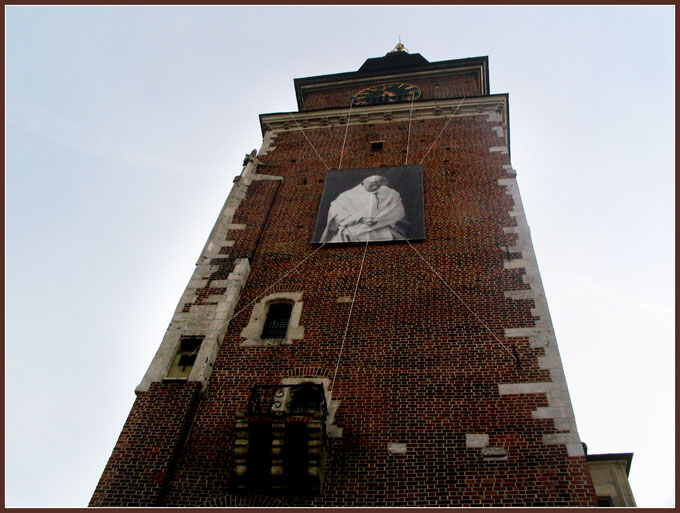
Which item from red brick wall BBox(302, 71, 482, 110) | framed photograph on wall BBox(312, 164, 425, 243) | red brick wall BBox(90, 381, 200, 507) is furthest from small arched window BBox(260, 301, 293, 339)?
red brick wall BBox(302, 71, 482, 110)

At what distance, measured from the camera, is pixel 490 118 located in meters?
17.2

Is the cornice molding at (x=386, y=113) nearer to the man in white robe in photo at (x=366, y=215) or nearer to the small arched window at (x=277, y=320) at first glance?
the man in white robe in photo at (x=366, y=215)

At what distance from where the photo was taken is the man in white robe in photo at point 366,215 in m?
12.6

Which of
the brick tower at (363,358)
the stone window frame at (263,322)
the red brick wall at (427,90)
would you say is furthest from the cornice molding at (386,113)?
the stone window frame at (263,322)

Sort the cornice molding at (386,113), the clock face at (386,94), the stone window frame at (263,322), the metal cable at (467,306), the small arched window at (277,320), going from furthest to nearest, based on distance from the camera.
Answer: the clock face at (386,94) → the cornice molding at (386,113) → the small arched window at (277,320) → the stone window frame at (263,322) → the metal cable at (467,306)

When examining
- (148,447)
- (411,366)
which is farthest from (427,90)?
(148,447)

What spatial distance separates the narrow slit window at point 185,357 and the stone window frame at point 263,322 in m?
0.86

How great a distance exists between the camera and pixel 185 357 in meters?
10.1

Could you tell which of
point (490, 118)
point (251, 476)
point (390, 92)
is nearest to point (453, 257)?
point (251, 476)

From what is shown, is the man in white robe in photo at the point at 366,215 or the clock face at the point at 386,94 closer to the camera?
the man in white robe in photo at the point at 366,215

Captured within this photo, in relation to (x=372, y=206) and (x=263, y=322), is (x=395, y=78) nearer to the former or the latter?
(x=372, y=206)

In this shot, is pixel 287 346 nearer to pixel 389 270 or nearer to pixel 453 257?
pixel 389 270

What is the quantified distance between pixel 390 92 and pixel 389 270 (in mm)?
11519

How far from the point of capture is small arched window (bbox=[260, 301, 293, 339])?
1069 cm
